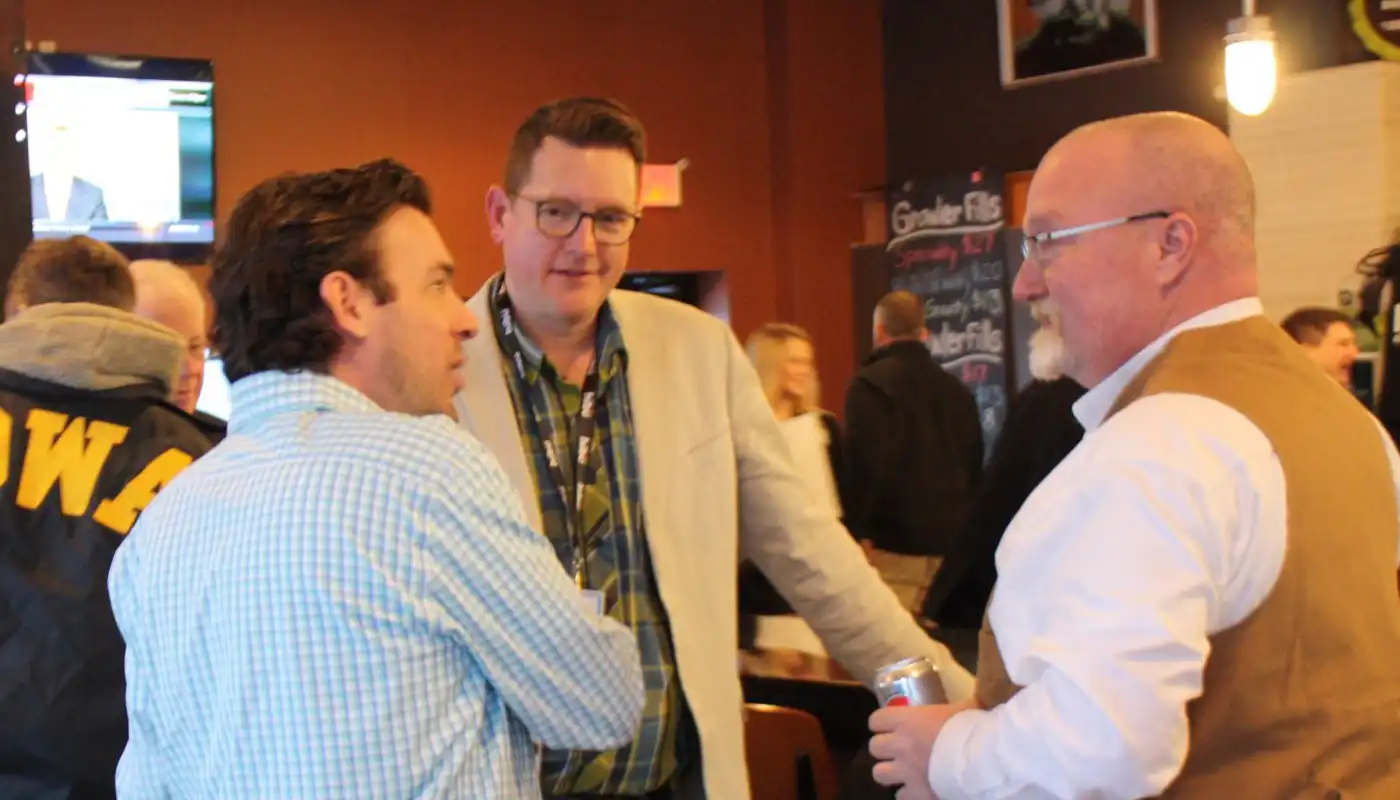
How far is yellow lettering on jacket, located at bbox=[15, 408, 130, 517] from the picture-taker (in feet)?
6.72

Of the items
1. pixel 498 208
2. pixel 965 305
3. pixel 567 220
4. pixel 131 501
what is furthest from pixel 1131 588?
pixel 965 305

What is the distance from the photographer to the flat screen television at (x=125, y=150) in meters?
5.37

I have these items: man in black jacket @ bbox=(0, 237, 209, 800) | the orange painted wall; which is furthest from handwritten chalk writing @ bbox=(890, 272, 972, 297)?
man in black jacket @ bbox=(0, 237, 209, 800)

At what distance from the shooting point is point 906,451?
4.70 m

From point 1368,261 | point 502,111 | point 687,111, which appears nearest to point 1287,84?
point 1368,261

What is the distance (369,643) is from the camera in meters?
1.33

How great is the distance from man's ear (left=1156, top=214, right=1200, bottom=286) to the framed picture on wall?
5.73m

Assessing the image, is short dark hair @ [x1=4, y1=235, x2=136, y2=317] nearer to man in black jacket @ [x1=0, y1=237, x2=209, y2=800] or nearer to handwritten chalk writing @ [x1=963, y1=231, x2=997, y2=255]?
man in black jacket @ [x1=0, y1=237, x2=209, y2=800]

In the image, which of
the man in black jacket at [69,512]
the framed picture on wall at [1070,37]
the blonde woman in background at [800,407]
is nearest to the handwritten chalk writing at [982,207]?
the framed picture on wall at [1070,37]

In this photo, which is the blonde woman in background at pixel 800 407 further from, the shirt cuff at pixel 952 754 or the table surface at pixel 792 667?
the shirt cuff at pixel 952 754

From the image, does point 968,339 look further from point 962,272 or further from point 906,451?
point 906,451

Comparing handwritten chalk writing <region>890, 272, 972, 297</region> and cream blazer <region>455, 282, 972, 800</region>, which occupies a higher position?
handwritten chalk writing <region>890, 272, 972, 297</region>

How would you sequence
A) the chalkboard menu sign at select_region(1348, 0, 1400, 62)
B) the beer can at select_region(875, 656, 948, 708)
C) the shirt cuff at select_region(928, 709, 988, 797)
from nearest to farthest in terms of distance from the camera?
the shirt cuff at select_region(928, 709, 988, 797) → the beer can at select_region(875, 656, 948, 708) → the chalkboard menu sign at select_region(1348, 0, 1400, 62)

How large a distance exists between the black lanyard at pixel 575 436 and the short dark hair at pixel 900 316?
284cm
